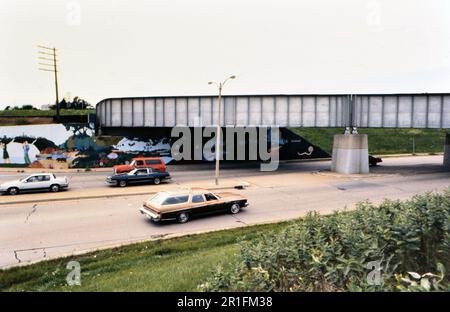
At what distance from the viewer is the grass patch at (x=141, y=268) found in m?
8.66

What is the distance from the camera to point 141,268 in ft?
33.9

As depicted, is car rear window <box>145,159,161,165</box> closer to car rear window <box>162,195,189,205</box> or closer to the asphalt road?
the asphalt road

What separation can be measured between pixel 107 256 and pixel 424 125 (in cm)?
3376

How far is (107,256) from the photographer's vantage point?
1191 cm

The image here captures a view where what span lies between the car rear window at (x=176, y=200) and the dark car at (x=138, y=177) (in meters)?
11.0

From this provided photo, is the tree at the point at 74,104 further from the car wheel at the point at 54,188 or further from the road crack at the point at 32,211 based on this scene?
the road crack at the point at 32,211

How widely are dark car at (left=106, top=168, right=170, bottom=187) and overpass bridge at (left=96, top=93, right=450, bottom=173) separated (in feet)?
41.2

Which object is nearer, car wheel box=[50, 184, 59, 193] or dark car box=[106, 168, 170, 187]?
car wheel box=[50, 184, 59, 193]

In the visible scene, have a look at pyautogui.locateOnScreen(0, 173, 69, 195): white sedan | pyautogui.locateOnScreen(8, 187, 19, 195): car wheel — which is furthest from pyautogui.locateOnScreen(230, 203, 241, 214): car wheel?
pyautogui.locateOnScreen(8, 187, 19, 195): car wheel

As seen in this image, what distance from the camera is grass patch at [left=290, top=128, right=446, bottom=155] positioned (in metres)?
64.5

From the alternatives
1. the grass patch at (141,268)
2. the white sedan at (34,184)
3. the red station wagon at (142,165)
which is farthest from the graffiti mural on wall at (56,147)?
the grass patch at (141,268)
